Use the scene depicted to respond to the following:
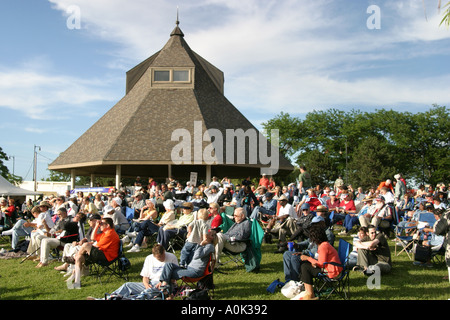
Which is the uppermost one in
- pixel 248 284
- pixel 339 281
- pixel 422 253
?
pixel 422 253

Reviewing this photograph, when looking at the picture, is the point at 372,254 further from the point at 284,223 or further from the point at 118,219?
the point at 118,219

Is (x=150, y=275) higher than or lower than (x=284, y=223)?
lower

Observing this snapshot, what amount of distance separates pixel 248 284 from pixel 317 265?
1.65 meters

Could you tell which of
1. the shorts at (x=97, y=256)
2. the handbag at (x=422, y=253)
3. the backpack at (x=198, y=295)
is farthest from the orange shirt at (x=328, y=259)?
the shorts at (x=97, y=256)

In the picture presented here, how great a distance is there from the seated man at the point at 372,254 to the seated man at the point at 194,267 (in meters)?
2.84

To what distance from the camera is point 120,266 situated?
26.2 ft

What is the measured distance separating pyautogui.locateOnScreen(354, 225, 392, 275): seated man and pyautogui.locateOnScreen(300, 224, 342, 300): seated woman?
5.00 ft

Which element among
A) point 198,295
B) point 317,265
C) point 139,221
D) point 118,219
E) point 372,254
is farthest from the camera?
point 118,219

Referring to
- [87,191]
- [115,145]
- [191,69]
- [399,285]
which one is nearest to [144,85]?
[191,69]

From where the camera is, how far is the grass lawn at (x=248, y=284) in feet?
22.1

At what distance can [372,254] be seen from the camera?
25.8 ft

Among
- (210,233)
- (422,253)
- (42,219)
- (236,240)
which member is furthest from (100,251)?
(422,253)

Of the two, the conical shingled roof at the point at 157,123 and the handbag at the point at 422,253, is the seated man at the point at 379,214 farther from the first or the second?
the conical shingled roof at the point at 157,123

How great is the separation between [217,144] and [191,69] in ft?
23.6
